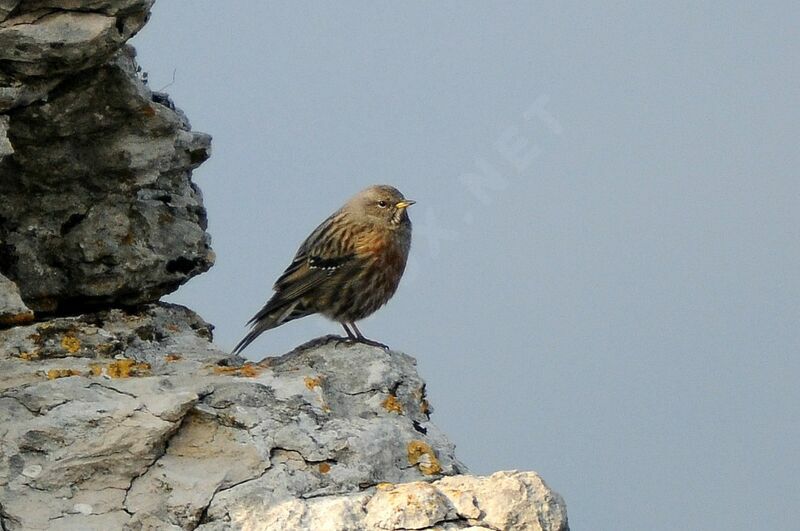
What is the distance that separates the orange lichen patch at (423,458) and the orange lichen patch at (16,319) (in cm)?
210

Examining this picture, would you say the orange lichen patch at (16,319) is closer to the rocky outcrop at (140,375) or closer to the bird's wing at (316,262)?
the rocky outcrop at (140,375)

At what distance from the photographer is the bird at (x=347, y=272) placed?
957 centimetres

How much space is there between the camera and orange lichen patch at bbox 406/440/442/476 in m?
6.79

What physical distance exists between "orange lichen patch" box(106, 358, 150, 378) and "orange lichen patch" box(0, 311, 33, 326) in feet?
1.70

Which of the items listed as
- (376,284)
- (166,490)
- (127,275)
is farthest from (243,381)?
(376,284)

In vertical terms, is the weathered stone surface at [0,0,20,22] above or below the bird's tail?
above

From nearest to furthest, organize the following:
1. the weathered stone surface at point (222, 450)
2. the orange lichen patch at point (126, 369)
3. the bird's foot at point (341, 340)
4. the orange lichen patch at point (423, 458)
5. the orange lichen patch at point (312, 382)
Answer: the weathered stone surface at point (222, 450)
the orange lichen patch at point (423, 458)
the orange lichen patch at point (312, 382)
the orange lichen patch at point (126, 369)
the bird's foot at point (341, 340)

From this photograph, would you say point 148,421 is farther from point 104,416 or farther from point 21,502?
point 21,502

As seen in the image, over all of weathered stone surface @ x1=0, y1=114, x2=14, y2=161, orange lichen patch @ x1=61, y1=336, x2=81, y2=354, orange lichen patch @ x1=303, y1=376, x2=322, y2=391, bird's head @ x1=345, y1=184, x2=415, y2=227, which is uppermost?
bird's head @ x1=345, y1=184, x2=415, y2=227

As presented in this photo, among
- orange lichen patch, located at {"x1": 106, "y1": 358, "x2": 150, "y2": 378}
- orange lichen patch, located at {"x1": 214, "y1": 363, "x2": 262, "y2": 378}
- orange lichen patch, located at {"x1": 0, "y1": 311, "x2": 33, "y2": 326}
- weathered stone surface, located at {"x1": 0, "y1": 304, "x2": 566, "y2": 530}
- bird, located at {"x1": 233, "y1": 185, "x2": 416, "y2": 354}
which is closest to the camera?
weathered stone surface, located at {"x1": 0, "y1": 304, "x2": 566, "y2": 530}

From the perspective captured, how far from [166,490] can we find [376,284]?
11.9 ft

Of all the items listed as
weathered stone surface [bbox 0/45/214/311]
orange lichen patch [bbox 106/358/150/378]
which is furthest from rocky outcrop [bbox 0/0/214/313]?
orange lichen patch [bbox 106/358/150/378]

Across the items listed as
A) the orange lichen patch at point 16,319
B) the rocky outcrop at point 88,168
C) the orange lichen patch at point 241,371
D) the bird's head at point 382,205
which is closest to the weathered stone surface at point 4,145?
the rocky outcrop at point 88,168

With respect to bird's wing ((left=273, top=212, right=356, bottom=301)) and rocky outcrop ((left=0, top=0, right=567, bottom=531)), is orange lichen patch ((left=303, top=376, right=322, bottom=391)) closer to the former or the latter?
rocky outcrop ((left=0, top=0, right=567, bottom=531))
